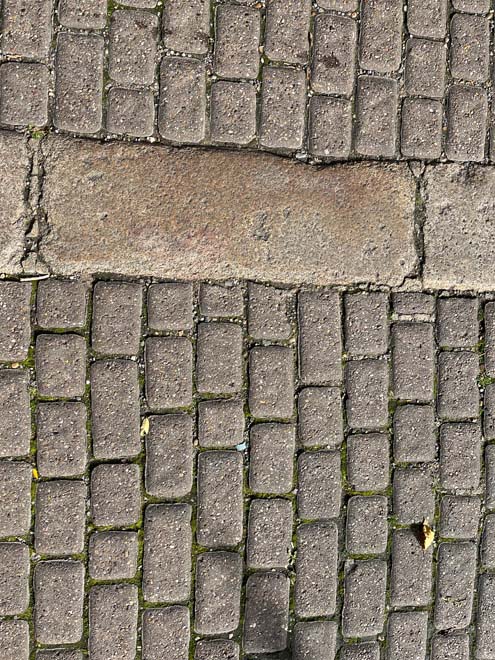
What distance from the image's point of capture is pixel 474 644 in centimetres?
363

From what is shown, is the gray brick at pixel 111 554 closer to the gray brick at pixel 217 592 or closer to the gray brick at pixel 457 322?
the gray brick at pixel 217 592

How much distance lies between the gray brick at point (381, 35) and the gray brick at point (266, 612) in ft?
8.03

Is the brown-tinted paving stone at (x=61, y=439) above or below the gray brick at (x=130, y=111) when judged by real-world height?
below

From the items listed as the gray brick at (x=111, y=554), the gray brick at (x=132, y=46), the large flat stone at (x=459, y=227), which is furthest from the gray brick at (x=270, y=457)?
the gray brick at (x=132, y=46)

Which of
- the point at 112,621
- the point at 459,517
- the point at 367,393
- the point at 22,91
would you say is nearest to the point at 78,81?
the point at 22,91

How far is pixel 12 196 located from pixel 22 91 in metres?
0.46

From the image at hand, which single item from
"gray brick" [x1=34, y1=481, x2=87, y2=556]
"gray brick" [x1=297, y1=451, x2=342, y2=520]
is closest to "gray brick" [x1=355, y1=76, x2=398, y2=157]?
"gray brick" [x1=297, y1=451, x2=342, y2=520]

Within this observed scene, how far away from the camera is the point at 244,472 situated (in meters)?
3.41

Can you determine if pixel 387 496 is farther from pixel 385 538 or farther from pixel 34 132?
pixel 34 132

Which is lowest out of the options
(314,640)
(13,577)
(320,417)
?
(314,640)

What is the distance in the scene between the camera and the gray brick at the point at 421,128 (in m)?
3.51

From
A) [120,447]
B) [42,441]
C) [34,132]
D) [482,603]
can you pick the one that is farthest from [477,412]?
[34,132]

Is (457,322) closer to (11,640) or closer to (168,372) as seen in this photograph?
(168,372)

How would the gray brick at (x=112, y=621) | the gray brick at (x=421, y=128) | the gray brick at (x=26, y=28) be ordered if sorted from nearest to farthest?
1. the gray brick at (x=26, y=28)
2. the gray brick at (x=112, y=621)
3. the gray brick at (x=421, y=128)
